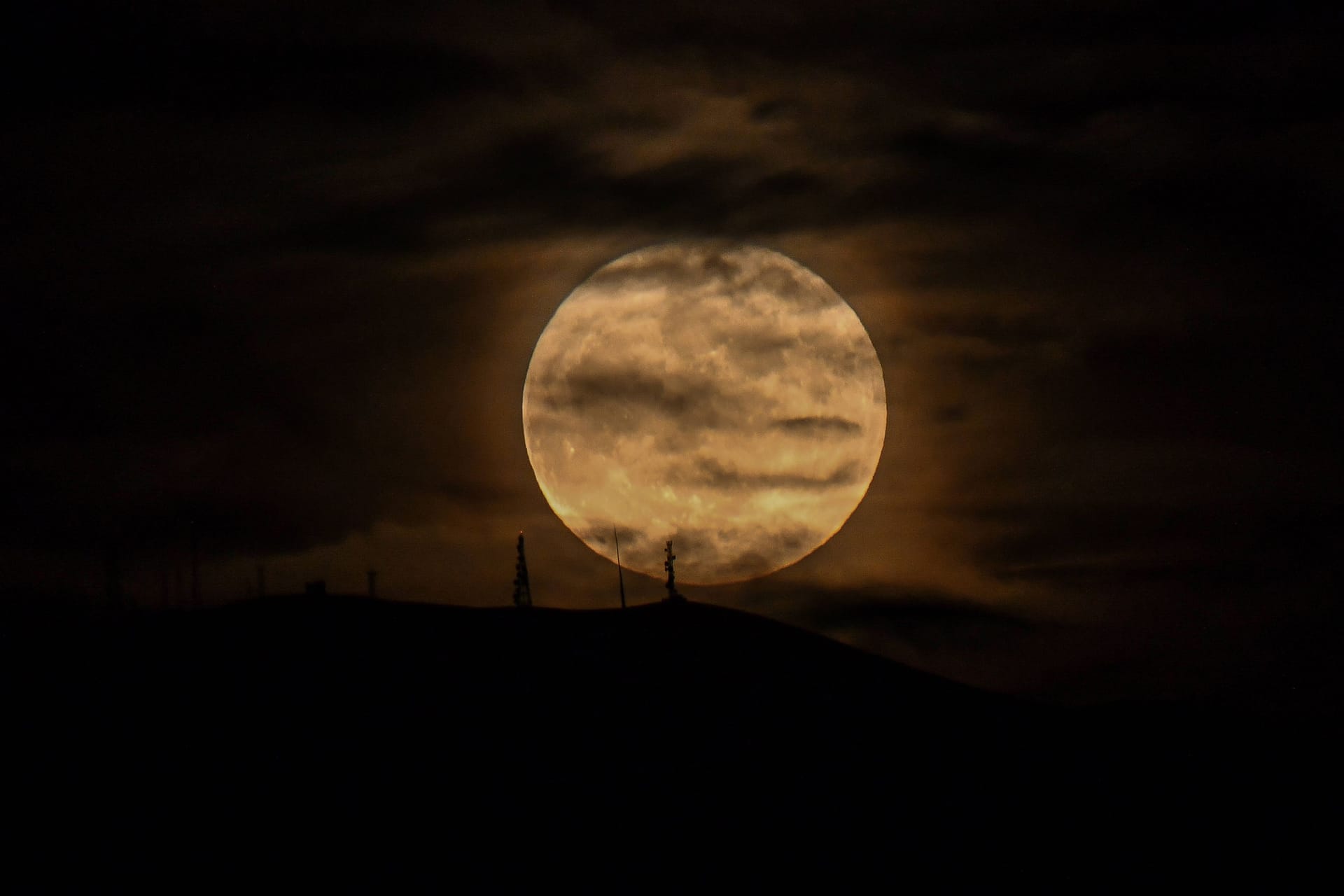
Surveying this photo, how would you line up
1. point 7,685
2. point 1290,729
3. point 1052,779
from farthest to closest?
point 1290,729
point 1052,779
point 7,685

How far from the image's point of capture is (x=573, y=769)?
1487 inches

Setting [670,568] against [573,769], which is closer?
[573,769]

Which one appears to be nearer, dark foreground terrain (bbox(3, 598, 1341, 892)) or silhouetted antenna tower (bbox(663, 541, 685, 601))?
dark foreground terrain (bbox(3, 598, 1341, 892))

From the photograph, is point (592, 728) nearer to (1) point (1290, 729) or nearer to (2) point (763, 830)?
(2) point (763, 830)

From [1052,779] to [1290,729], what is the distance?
21.0 meters

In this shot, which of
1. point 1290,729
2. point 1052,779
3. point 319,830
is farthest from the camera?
point 1290,729

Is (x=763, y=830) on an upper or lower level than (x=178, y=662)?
lower

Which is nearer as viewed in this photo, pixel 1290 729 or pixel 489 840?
pixel 489 840

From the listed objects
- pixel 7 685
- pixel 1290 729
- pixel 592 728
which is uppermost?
pixel 7 685

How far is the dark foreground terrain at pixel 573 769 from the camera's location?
103 feet

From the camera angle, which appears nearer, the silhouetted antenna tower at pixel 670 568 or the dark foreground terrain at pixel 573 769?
the dark foreground terrain at pixel 573 769

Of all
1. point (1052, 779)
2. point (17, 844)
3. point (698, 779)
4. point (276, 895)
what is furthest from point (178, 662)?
point (1052, 779)

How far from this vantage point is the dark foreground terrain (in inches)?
1233

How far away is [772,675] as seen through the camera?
162ft
